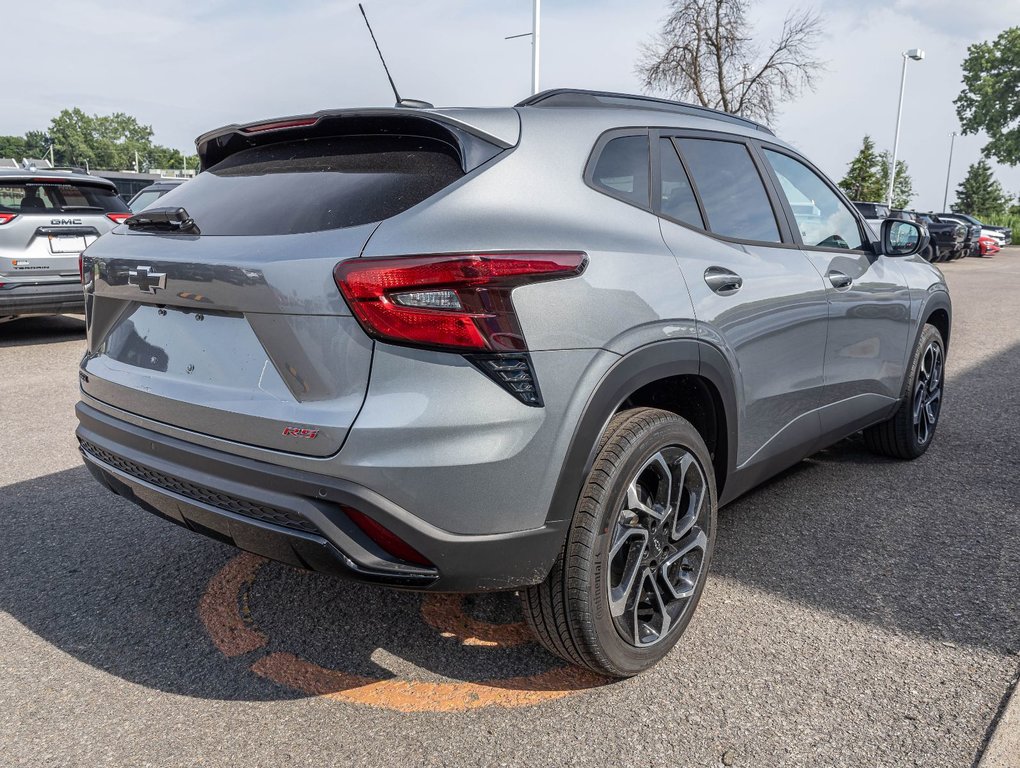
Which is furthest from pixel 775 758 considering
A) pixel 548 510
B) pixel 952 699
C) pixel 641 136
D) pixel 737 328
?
pixel 641 136

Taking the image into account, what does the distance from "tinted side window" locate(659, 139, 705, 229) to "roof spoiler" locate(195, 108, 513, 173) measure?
0.70 meters

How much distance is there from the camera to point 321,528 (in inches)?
81.8

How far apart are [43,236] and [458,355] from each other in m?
7.47

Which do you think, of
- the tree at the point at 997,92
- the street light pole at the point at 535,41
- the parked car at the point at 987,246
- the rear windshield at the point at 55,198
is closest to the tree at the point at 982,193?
the tree at the point at 997,92

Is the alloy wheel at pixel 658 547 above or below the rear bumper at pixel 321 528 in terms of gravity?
below

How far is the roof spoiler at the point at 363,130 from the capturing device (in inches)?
89.9

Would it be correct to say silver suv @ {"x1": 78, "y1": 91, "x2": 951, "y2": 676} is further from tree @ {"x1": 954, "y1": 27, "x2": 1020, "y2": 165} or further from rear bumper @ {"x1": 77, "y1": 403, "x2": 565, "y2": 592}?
tree @ {"x1": 954, "y1": 27, "x2": 1020, "y2": 165}

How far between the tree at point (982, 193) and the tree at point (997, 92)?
44300mm

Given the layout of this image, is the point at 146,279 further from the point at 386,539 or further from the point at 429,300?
the point at 386,539

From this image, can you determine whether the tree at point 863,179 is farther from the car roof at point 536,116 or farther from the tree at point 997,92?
the car roof at point 536,116

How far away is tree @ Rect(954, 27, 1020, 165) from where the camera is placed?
56.0 metres

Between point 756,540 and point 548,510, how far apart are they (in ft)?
5.90

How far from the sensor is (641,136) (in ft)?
9.21

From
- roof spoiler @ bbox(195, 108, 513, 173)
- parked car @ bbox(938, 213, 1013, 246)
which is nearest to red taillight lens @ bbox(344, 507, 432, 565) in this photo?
roof spoiler @ bbox(195, 108, 513, 173)
